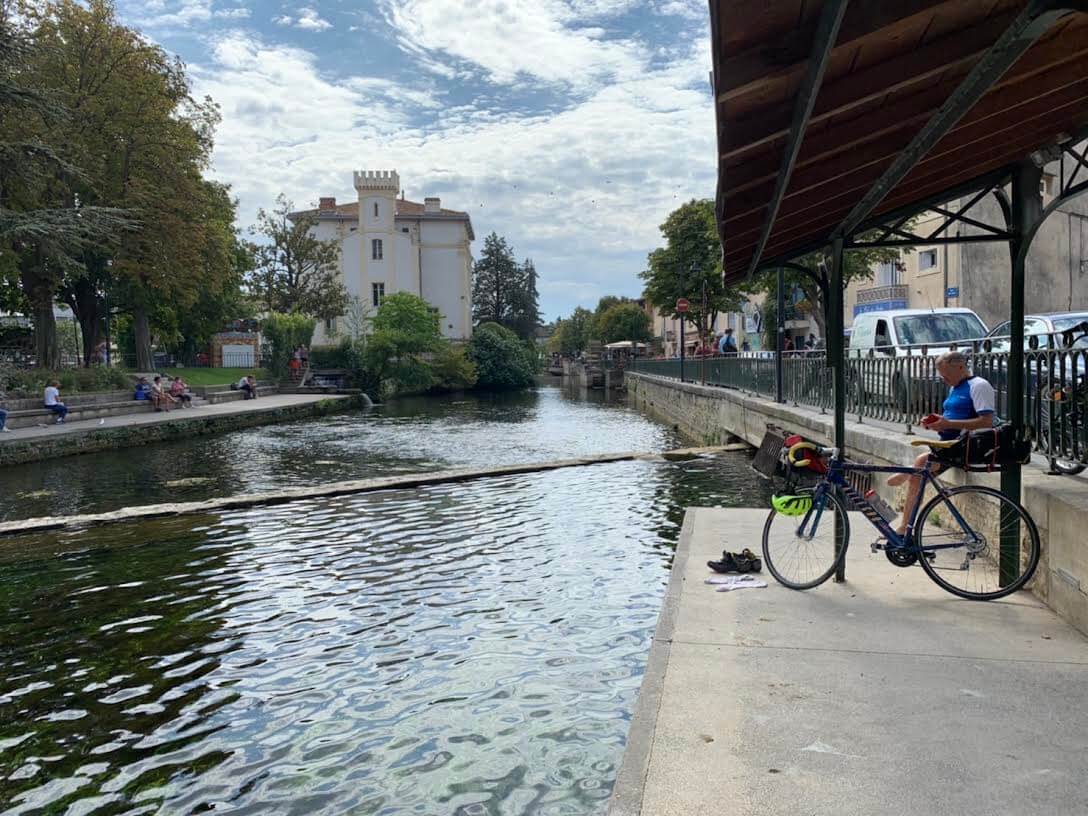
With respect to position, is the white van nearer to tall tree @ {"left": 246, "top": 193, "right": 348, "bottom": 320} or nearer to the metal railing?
the metal railing

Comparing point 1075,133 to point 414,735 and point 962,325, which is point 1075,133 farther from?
point 962,325

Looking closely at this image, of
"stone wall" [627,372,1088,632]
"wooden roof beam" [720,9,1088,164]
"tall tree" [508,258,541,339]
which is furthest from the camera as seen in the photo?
"tall tree" [508,258,541,339]

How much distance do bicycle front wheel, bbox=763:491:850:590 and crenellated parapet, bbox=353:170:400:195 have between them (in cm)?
6657

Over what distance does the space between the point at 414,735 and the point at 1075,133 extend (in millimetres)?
5344

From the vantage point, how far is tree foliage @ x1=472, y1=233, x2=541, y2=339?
3900 inches

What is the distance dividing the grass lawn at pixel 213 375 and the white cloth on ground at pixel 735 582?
39058mm

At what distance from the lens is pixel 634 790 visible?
3195 millimetres

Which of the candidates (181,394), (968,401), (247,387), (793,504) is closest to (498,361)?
(247,387)

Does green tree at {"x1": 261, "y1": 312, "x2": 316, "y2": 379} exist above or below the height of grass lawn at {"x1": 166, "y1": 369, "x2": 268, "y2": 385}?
above

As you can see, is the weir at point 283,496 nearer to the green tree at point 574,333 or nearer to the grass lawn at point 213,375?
the grass lawn at point 213,375

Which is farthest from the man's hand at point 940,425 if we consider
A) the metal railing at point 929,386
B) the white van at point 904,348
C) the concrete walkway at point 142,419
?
the concrete walkway at point 142,419

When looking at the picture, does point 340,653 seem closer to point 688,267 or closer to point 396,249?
point 688,267

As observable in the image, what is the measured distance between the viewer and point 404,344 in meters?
51.1

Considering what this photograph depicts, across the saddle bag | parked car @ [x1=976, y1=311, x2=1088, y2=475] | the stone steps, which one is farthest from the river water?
the stone steps
